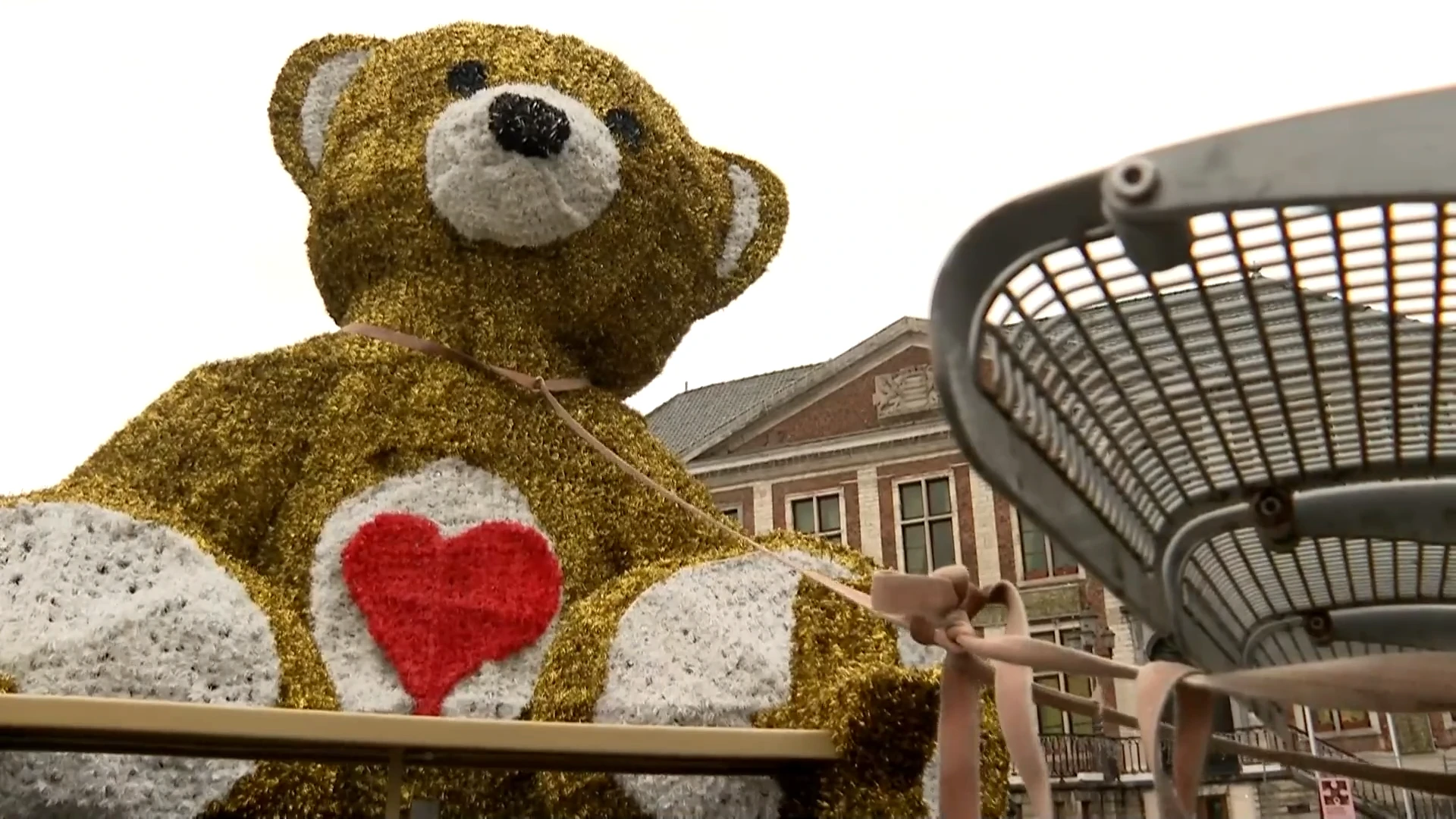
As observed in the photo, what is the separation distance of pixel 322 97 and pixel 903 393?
36.9 feet

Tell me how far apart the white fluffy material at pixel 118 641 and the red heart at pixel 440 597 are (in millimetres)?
250

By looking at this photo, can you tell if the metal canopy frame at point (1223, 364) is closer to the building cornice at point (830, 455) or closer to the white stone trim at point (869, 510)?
the building cornice at point (830, 455)

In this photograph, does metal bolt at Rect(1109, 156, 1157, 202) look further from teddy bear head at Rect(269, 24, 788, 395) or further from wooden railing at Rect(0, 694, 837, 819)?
teddy bear head at Rect(269, 24, 788, 395)

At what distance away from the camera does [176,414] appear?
102 inches

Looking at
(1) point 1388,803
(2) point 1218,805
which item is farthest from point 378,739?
(1) point 1388,803

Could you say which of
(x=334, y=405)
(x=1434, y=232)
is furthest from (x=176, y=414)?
(x=1434, y=232)

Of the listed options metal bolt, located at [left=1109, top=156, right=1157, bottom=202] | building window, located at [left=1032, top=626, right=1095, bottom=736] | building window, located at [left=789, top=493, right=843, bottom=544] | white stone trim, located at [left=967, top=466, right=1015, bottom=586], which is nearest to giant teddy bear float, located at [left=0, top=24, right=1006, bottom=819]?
metal bolt, located at [left=1109, top=156, right=1157, bottom=202]

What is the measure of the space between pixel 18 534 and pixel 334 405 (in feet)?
2.16

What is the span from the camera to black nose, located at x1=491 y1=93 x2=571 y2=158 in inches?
107

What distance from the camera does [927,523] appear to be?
13.6m

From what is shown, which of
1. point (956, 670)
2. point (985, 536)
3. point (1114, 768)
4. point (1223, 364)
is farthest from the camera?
point (985, 536)

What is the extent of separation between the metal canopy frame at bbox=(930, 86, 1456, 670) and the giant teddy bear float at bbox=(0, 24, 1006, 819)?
1.08 meters

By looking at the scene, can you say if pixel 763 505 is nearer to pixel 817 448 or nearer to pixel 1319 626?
pixel 817 448

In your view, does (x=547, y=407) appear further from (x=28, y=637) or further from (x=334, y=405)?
(x=28, y=637)
